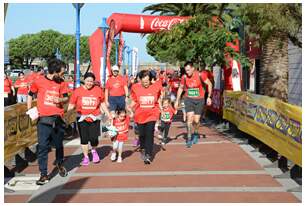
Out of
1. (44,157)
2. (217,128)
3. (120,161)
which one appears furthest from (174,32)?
(44,157)

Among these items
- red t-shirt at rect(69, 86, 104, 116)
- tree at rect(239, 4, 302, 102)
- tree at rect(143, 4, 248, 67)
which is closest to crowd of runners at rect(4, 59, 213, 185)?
red t-shirt at rect(69, 86, 104, 116)

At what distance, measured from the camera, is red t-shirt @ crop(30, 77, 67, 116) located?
24.8 ft

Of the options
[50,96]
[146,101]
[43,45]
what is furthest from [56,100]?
[43,45]

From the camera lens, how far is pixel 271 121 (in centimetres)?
862

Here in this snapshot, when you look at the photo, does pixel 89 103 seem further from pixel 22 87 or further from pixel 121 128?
pixel 22 87

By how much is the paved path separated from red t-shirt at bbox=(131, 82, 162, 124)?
809 mm

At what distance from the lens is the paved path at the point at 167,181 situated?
6340mm

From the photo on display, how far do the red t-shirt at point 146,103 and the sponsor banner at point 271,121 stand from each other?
2039mm

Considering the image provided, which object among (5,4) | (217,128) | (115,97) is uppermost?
(5,4)

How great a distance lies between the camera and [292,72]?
1781cm

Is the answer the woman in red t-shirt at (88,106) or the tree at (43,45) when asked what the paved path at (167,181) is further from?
the tree at (43,45)

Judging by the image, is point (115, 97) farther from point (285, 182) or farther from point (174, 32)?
point (285, 182)

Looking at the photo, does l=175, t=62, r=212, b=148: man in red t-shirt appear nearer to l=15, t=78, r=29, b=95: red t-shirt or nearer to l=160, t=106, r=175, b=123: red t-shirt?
l=160, t=106, r=175, b=123: red t-shirt

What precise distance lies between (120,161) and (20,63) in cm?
10573
